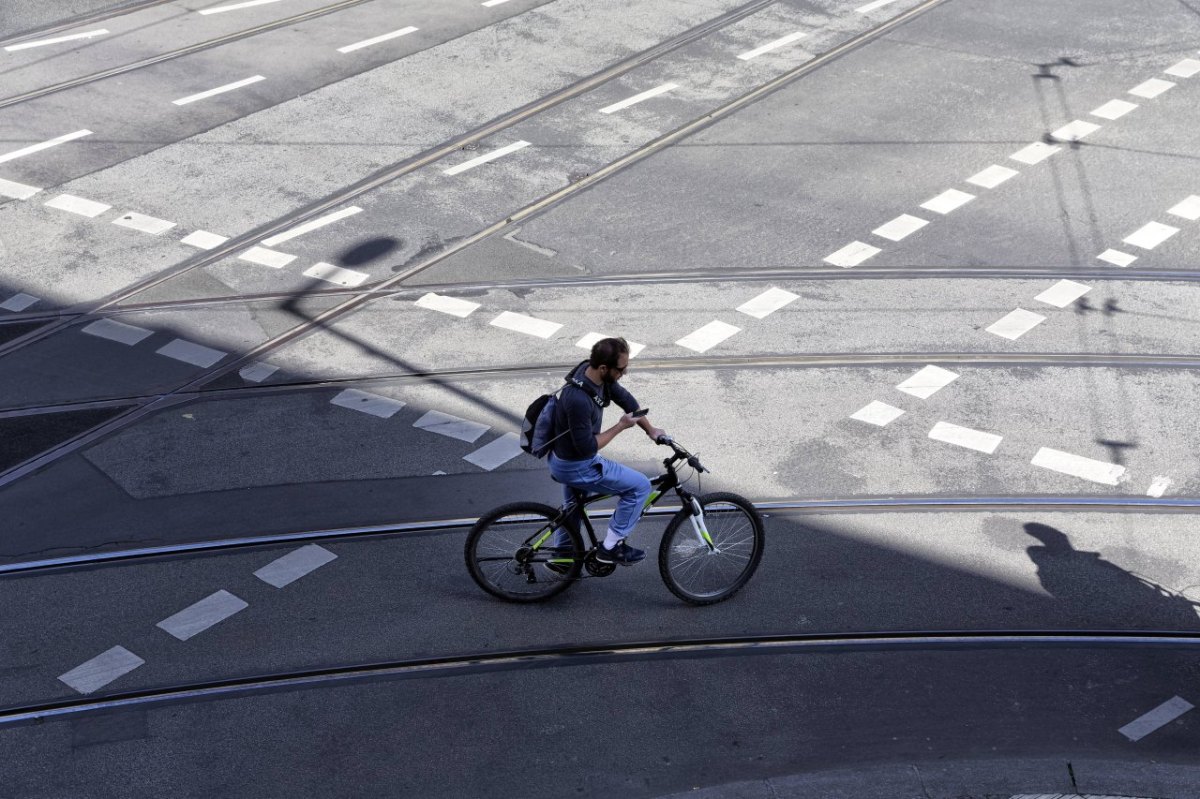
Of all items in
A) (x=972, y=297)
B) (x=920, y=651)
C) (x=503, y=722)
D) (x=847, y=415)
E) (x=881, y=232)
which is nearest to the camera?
(x=503, y=722)

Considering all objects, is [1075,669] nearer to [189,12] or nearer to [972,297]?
[972,297]

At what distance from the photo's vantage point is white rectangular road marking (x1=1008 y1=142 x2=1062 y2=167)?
47.1ft

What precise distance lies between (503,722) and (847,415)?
406cm

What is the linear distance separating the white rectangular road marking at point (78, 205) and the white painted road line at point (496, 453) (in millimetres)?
5999

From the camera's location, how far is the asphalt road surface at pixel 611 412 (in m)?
7.23

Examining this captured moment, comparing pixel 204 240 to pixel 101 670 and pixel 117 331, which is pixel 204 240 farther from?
pixel 101 670

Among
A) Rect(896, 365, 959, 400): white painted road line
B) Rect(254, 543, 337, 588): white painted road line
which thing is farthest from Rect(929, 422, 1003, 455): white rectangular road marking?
Rect(254, 543, 337, 588): white painted road line

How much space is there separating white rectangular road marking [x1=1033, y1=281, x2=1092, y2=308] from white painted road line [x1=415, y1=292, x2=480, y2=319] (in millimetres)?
4974

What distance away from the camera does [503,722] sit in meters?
7.26

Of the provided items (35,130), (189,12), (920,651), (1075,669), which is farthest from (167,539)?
(189,12)

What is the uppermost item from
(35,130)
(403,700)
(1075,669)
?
(35,130)

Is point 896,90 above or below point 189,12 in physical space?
below

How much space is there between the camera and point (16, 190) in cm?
1392

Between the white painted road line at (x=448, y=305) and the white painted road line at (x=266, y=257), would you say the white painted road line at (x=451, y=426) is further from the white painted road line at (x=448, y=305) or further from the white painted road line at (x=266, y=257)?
the white painted road line at (x=266, y=257)
